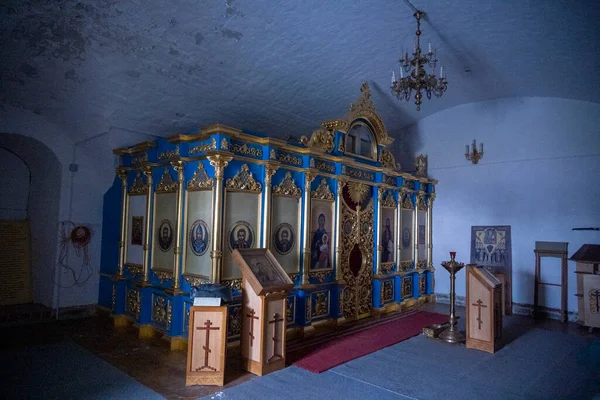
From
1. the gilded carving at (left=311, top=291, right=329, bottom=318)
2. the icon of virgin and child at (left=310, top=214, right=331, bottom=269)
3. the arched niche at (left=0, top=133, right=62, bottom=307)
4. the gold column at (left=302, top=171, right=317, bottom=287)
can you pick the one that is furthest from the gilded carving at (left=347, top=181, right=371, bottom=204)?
the arched niche at (left=0, top=133, right=62, bottom=307)

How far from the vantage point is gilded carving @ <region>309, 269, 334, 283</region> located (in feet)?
19.5

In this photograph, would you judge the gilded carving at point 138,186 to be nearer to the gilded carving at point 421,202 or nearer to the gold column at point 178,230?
the gold column at point 178,230

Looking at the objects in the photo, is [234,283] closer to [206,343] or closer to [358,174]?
[206,343]

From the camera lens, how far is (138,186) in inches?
239

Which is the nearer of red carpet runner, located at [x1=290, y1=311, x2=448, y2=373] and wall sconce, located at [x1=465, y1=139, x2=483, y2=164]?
red carpet runner, located at [x1=290, y1=311, x2=448, y2=373]

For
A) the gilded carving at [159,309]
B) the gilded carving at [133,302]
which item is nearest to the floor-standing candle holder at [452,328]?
the gilded carving at [159,309]

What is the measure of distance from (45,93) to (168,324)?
3.89m

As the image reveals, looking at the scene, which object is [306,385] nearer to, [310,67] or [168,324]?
[168,324]

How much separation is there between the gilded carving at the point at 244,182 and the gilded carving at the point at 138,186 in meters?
1.79

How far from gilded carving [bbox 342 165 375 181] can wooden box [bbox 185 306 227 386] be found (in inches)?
140

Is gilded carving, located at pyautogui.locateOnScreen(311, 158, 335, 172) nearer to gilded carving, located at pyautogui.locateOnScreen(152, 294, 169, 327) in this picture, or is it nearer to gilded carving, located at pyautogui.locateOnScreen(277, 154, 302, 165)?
gilded carving, located at pyautogui.locateOnScreen(277, 154, 302, 165)

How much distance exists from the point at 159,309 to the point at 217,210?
180 centimetres

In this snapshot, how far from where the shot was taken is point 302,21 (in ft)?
17.3

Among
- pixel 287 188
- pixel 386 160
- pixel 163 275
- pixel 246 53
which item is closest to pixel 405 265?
pixel 386 160
